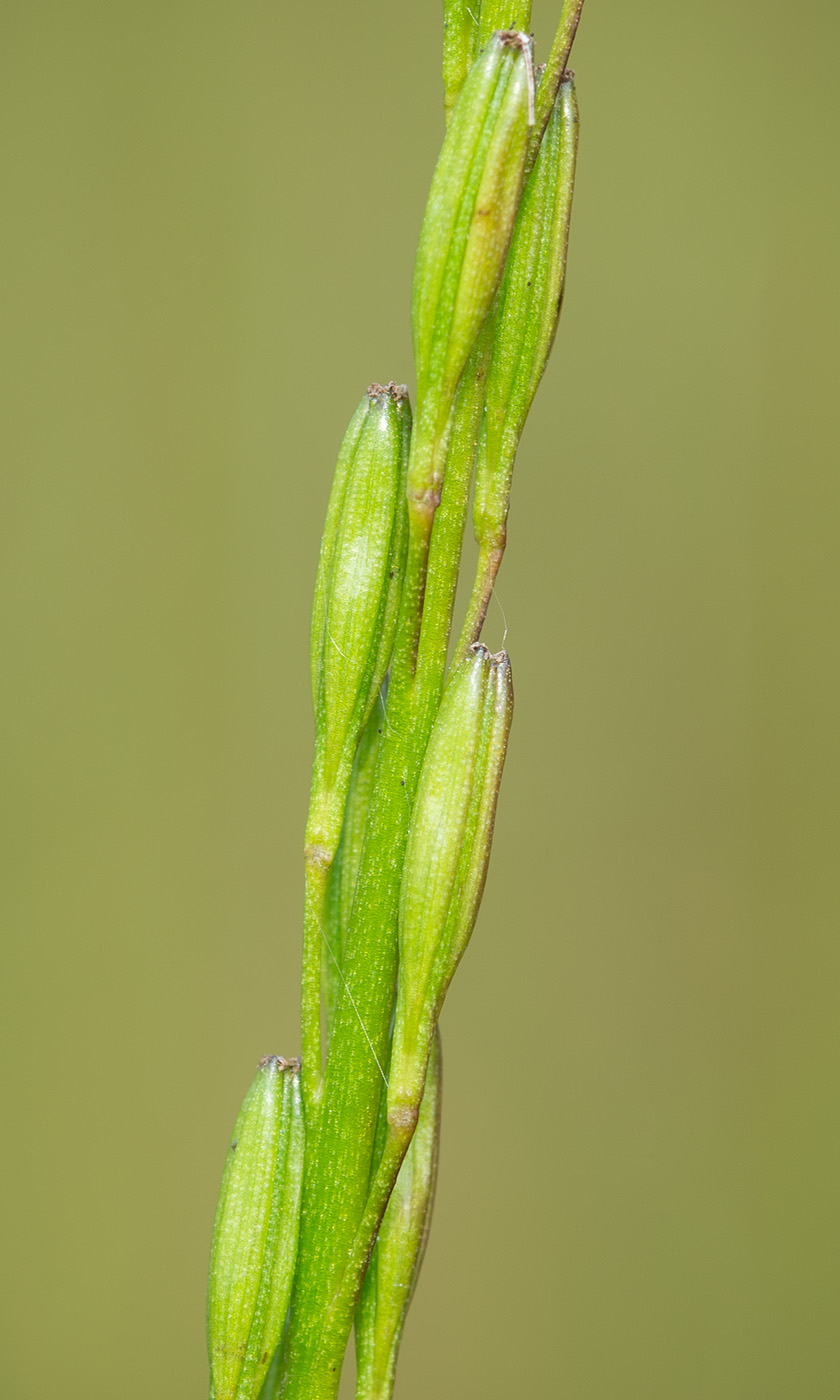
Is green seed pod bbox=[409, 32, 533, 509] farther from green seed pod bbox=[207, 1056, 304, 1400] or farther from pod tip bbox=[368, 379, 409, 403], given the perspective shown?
green seed pod bbox=[207, 1056, 304, 1400]

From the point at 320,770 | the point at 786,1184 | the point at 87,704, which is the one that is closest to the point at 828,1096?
the point at 786,1184

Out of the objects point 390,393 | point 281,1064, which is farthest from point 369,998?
point 390,393

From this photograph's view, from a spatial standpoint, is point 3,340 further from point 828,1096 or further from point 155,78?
point 828,1096

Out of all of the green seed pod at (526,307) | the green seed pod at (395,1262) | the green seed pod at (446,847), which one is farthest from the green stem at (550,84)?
the green seed pod at (395,1262)

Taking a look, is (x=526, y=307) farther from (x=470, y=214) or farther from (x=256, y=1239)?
(x=256, y=1239)

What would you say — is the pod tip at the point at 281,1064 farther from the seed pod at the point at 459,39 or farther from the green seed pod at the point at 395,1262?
the seed pod at the point at 459,39

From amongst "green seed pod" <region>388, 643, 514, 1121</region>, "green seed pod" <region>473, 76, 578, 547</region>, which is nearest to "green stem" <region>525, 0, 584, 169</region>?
"green seed pod" <region>473, 76, 578, 547</region>
